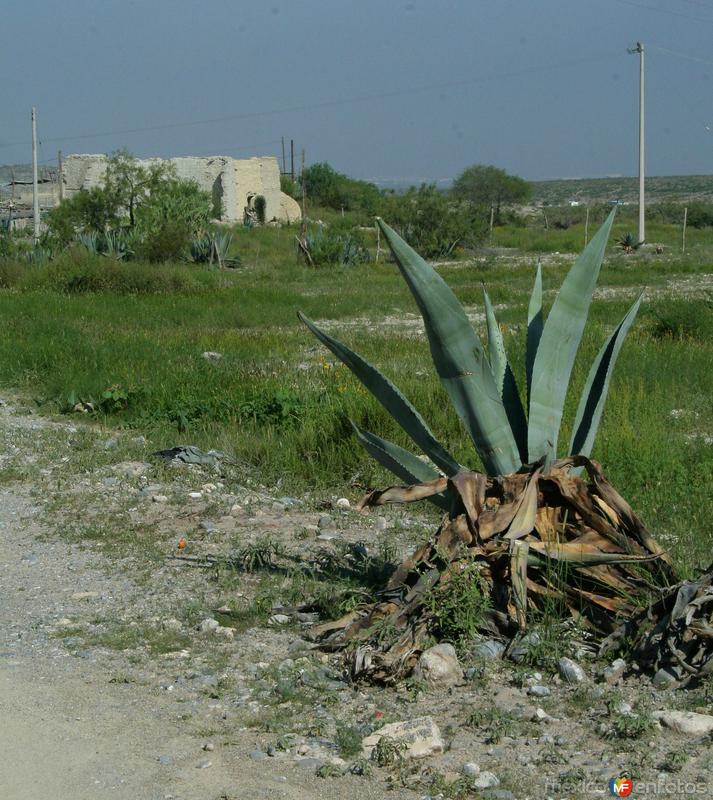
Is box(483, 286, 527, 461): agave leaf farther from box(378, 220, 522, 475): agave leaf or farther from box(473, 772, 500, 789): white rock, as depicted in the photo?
box(473, 772, 500, 789): white rock

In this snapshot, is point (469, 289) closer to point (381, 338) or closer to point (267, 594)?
point (381, 338)

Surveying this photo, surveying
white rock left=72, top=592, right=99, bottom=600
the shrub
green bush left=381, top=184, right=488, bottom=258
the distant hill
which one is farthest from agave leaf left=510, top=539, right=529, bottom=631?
the distant hill

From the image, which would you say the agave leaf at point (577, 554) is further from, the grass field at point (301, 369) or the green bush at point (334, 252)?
the green bush at point (334, 252)

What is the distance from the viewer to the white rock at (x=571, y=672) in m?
3.42

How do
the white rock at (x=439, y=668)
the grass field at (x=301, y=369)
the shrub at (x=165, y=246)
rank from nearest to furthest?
the white rock at (x=439, y=668)
the grass field at (x=301, y=369)
the shrub at (x=165, y=246)

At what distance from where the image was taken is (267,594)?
170 inches

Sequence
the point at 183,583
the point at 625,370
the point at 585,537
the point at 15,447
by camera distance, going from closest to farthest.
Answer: the point at 585,537 < the point at 183,583 < the point at 15,447 < the point at 625,370

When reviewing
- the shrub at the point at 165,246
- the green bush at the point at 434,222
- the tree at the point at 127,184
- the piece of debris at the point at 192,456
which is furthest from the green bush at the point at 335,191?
the piece of debris at the point at 192,456

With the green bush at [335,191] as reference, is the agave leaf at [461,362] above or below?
below

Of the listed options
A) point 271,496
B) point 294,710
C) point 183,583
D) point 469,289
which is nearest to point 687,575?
point 294,710

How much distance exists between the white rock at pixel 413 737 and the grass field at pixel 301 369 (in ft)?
5.34

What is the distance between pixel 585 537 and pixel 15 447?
4798 millimetres

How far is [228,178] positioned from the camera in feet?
132

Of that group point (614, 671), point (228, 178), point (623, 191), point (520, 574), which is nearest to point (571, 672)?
point (614, 671)
